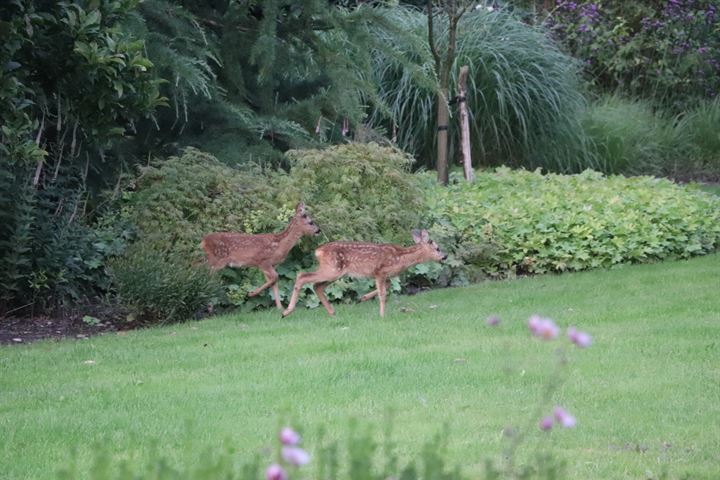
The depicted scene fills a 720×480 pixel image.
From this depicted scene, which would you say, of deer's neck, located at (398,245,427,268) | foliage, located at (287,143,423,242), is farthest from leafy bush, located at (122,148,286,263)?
deer's neck, located at (398,245,427,268)

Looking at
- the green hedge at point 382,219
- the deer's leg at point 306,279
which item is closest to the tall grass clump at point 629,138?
the green hedge at point 382,219

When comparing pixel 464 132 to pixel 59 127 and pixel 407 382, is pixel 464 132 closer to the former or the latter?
pixel 59 127

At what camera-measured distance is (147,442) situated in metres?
6.54

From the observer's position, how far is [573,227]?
517 inches

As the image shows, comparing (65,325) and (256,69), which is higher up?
(256,69)

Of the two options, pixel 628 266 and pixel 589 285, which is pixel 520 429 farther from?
pixel 628 266

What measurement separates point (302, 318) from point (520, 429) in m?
4.35

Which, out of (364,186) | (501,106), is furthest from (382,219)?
(501,106)

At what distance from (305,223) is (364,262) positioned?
3.44ft

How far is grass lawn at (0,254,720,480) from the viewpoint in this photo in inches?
256

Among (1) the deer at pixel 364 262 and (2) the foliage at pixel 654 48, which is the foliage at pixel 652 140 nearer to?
(2) the foliage at pixel 654 48

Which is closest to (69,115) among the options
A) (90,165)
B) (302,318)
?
(90,165)

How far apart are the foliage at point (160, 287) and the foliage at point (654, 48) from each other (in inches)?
567

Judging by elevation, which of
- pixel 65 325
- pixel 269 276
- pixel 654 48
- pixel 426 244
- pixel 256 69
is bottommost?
pixel 65 325
